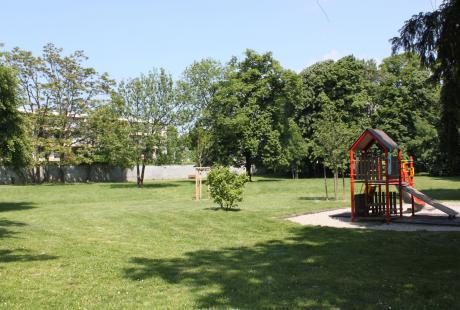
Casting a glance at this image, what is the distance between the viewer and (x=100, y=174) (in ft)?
176

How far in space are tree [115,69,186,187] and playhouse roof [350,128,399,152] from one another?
2209cm

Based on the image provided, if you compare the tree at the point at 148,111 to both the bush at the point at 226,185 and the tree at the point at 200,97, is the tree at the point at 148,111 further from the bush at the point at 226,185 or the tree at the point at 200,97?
the bush at the point at 226,185

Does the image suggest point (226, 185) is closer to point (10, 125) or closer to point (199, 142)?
point (10, 125)

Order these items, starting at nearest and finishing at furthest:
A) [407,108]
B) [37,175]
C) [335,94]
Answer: [37,175]
[407,108]
[335,94]

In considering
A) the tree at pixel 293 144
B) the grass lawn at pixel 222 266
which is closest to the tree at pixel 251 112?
the tree at pixel 293 144

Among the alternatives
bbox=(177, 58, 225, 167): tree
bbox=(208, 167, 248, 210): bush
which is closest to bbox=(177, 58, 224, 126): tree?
bbox=(177, 58, 225, 167): tree

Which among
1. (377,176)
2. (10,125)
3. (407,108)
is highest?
(407,108)

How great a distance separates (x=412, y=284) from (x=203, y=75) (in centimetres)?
3939

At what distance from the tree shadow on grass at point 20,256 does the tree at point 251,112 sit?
31.2m

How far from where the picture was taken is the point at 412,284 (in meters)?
6.67

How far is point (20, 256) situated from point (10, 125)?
13.7 m

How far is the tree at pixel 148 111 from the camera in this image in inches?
1442

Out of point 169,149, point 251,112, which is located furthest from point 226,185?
point 251,112

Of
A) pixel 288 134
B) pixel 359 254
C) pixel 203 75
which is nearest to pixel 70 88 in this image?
pixel 203 75
